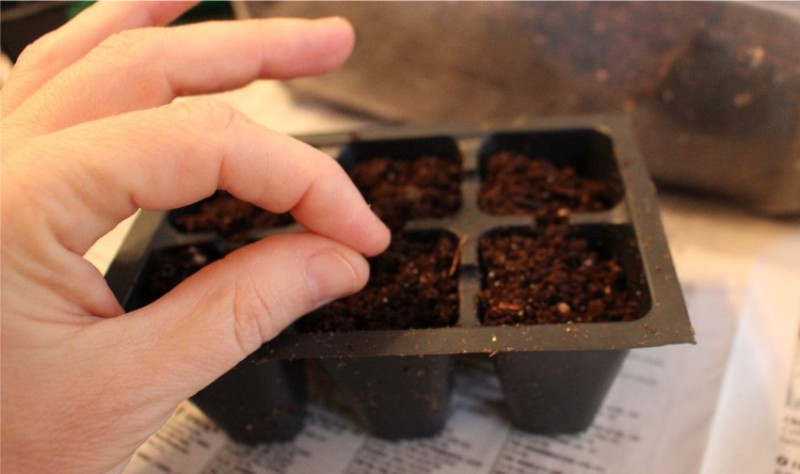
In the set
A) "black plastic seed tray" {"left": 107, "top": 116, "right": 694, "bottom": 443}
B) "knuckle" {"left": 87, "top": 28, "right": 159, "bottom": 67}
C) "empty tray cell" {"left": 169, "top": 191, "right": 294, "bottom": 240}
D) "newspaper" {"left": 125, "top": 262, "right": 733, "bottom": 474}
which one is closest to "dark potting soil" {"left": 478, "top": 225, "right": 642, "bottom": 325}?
"black plastic seed tray" {"left": 107, "top": 116, "right": 694, "bottom": 443}

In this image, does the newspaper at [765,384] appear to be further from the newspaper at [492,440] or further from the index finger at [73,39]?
the index finger at [73,39]

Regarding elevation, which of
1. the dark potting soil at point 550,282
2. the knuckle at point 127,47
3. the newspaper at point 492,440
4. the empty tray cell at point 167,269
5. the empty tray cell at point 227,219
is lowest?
the newspaper at point 492,440

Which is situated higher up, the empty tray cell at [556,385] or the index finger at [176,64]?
the index finger at [176,64]

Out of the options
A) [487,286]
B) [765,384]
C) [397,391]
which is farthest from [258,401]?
[765,384]

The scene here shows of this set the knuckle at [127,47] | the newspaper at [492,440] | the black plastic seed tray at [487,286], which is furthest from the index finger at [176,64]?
the newspaper at [492,440]

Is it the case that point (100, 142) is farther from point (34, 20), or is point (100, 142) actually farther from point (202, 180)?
point (34, 20)

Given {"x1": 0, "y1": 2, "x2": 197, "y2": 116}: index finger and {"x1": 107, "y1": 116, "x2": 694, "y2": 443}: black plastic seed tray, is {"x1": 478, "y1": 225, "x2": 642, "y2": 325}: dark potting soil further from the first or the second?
{"x1": 0, "y1": 2, "x2": 197, "y2": 116}: index finger
